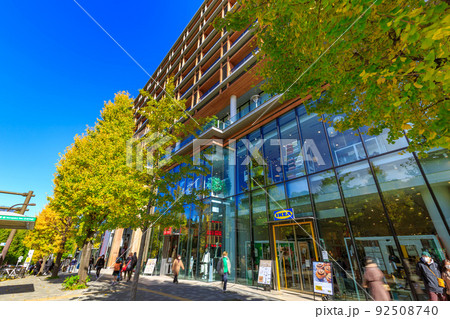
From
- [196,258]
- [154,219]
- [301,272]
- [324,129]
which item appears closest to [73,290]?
[154,219]

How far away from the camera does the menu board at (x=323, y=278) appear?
22.3 ft

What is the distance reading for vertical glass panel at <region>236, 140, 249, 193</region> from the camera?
13065mm

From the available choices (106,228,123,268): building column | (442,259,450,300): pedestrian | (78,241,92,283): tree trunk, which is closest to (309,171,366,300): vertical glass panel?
(442,259,450,300): pedestrian

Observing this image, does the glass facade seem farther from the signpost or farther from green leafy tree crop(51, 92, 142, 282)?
green leafy tree crop(51, 92, 142, 282)

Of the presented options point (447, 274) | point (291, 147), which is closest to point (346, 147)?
point (291, 147)

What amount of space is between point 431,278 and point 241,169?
9.81 metres

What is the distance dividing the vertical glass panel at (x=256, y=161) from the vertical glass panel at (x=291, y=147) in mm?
1585

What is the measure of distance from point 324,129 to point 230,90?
31.6ft

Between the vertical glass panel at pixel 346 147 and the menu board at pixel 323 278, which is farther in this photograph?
the vertical glass panel at pixel 346 147

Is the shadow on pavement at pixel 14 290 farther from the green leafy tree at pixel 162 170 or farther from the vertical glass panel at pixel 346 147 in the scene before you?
the vertical glass panel at pixel 346 147

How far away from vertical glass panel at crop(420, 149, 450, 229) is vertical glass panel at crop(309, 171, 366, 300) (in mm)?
2942

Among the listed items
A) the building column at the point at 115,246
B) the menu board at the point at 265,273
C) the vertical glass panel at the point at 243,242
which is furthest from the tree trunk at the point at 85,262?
the building column at the point at 115,246

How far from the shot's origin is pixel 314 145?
10.0 m
